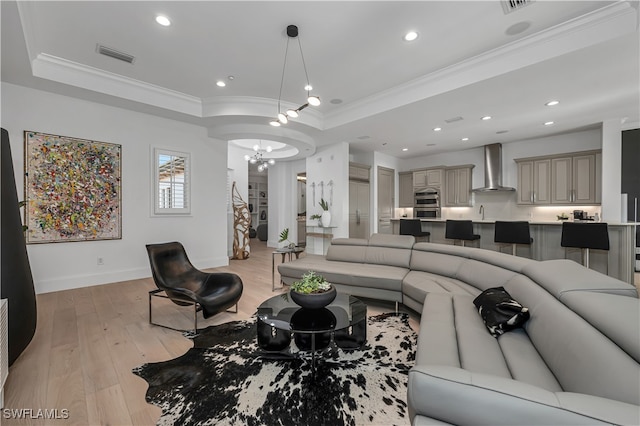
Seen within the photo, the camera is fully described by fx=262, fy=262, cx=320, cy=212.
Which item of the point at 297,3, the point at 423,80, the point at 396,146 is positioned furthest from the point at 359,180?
the point at 297,3

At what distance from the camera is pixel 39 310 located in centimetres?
331

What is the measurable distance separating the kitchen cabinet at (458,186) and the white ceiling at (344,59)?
2.50 m

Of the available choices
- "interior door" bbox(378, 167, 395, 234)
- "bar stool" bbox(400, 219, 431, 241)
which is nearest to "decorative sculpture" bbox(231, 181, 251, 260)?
"interior door" bbox(378, 167, 395, 234)

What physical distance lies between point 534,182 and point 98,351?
28.4ft

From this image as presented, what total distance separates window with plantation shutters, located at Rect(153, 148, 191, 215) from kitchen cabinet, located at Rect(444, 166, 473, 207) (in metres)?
6.95

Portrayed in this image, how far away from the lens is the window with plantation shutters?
16.5ft

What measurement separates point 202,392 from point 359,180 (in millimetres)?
6300

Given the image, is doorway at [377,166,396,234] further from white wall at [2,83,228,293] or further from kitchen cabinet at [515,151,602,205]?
white wall at [2,83,228,293]

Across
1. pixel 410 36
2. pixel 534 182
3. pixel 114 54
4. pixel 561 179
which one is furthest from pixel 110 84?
pixel 561 179

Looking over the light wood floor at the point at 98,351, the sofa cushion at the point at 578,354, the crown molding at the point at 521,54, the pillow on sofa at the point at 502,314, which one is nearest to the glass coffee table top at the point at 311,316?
the light wood floor at the point at 98,351

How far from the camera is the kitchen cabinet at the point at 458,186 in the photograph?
24.7ft

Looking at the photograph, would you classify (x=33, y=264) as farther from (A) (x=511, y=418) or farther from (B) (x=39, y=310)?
(A) (x=511, y=418)

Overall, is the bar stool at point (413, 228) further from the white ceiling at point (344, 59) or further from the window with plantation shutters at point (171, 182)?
the window with plantation shutters at point (171, 182)

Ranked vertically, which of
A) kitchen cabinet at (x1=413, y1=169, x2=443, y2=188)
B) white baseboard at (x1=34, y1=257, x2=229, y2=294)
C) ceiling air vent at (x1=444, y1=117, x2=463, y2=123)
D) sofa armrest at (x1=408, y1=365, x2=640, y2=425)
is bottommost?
white baseboard at (x1=34, y1=257, x2=229, y2=294)
